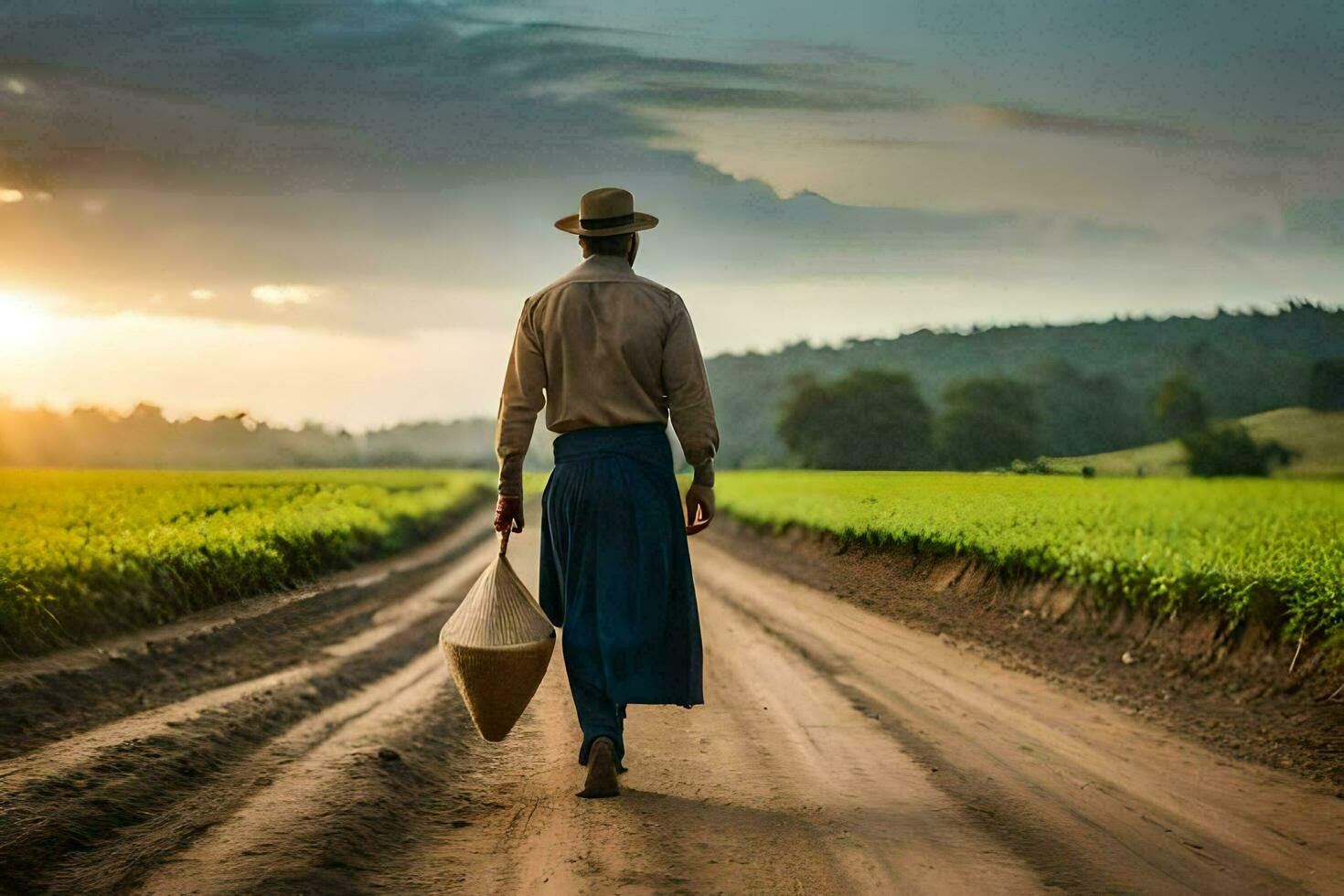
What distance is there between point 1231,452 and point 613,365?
4.34 m

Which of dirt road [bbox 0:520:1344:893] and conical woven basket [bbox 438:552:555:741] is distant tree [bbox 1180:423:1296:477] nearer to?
dirt road [bbox 0:520:1344:893]

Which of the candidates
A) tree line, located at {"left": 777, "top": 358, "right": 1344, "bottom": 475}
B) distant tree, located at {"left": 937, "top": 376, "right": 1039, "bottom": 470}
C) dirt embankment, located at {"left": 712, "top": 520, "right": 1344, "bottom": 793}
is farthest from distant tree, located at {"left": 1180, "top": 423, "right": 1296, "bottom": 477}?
distant tree, located at {"left": 937, "top": 376, "right": 1039, "bottom": 470}

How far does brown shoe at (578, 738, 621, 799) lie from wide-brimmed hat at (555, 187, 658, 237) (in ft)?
6.84

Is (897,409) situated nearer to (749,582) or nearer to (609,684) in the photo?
(749,582)

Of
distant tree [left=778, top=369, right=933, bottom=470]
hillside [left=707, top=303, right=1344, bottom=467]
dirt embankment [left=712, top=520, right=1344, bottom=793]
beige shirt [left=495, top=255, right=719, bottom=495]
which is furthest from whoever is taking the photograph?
distant tree [left=778, top=369, right=933, bottom=470]

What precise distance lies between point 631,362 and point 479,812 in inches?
71.9

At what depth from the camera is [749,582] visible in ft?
39.2

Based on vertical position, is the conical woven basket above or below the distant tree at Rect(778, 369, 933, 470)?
below

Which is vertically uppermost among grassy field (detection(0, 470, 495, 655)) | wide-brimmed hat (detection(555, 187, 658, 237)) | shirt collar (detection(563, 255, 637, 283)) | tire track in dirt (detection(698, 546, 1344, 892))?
wide-brimmed hat (detection(555, 187, 658, 237))

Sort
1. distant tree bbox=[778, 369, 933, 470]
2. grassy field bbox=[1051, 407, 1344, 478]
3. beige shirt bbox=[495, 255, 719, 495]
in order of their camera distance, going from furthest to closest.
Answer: distant tree bbox=[778, 369, 933, 470]
grassy field bbox=[1051, 407, 1344, 478]
beige shirt bbox=[495, 255, 719, 495]

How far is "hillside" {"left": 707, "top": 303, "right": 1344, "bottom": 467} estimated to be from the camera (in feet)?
23.2

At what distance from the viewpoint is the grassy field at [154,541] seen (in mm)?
7180

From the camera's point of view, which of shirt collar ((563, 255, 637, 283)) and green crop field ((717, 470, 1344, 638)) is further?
green crop field ((717, 470, 1344, 638))

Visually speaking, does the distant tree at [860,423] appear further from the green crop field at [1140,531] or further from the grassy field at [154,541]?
the grassy field at [154,541]
